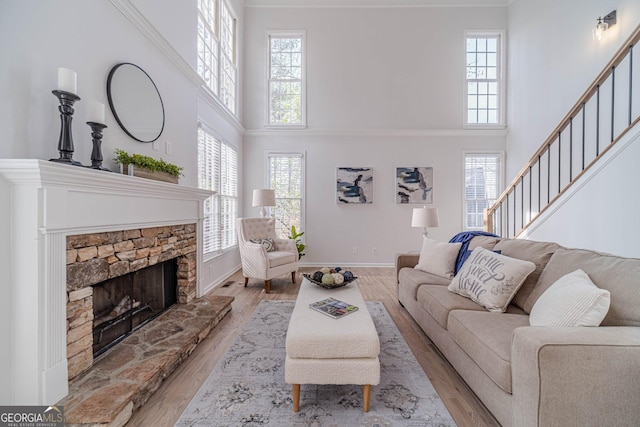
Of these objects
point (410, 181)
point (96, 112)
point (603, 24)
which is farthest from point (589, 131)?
point (96, 112)

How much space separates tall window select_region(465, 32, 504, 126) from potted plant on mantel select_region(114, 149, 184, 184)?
17.4 feet

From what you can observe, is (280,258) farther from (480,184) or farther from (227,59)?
(480,184)

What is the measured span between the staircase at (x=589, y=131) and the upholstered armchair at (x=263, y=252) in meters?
3.04

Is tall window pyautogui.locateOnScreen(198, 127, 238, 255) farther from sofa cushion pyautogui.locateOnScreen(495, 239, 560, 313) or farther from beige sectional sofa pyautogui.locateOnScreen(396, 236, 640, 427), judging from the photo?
sofa cushion pyautogui.locateOnScreen(495, 239, 560, 313)

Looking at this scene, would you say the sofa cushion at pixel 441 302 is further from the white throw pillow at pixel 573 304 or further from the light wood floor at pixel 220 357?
the white throw pillow at pixel 573 304

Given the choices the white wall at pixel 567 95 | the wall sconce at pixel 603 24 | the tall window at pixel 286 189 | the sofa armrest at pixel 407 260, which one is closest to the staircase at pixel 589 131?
the white wall at pixel 567 95

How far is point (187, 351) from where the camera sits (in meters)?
2.07

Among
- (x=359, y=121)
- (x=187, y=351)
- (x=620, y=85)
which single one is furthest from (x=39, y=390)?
(x=620, y=85)

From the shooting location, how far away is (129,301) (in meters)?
2.23

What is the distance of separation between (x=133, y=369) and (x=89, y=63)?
2.04m

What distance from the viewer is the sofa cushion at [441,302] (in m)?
1.94

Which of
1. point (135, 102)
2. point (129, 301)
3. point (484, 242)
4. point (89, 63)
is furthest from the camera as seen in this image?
point (484, 242)

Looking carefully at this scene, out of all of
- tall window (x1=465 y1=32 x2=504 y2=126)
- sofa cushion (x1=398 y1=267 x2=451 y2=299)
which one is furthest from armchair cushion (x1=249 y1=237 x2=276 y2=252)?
tall window (x1=465 y1=32 x2=504 y2=126)

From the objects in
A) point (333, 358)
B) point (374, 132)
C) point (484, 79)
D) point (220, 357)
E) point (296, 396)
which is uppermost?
point (484, 79)
